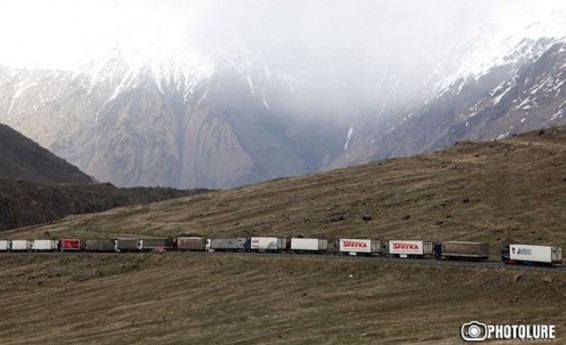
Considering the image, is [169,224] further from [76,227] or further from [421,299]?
[421,299]

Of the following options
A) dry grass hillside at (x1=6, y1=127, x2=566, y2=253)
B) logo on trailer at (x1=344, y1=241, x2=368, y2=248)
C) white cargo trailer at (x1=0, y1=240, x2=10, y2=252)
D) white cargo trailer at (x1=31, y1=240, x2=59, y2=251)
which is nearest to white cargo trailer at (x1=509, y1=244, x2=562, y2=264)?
dry grass hillside at (x1=6, y1=127, x2=566, y2=253)

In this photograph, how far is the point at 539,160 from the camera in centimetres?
14038

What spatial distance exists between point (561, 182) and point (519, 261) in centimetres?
5126

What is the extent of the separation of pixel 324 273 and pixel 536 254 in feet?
82.9

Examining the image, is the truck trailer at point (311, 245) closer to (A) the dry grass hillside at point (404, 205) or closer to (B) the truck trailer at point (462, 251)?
(A) the dry grass hillside at point (404, 205)

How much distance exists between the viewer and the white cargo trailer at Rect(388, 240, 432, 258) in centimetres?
8838

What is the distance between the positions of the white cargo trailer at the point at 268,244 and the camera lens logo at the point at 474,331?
5655 cm

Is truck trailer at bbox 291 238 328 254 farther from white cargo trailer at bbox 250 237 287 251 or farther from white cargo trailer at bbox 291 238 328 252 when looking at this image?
white cargo trailer at bbox 250 237 287 251

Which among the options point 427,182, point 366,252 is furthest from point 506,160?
point 366,252

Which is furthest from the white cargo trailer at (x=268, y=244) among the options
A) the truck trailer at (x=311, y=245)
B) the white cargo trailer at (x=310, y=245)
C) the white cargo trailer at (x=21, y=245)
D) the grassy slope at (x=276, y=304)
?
the white cargo trailer at (x=21, y=245)

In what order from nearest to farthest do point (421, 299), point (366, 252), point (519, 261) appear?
point (421, 299)
point (519, 261)
point (366, 252)

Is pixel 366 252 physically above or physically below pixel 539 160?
below

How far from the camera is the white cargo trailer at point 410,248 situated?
8838 centimetres

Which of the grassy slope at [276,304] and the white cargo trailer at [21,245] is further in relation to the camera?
the white cargo trailer at [21,245]
